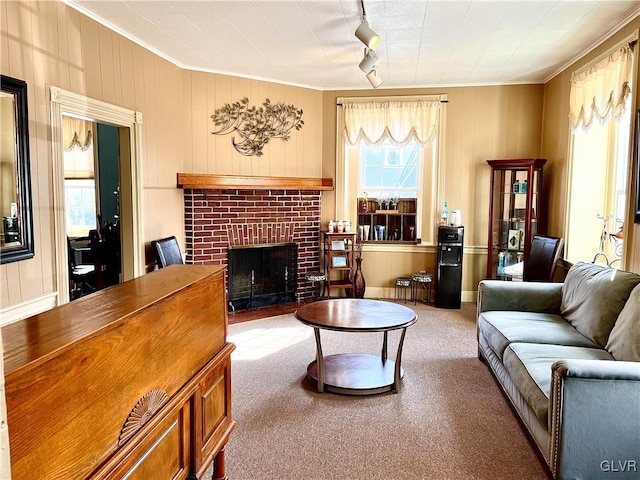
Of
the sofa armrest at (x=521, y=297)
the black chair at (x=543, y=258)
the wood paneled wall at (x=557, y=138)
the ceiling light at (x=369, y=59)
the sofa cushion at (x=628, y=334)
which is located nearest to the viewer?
the sofa cushion at (x=628, y=334)

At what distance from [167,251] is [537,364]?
3190mm

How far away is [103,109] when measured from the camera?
3488 mm

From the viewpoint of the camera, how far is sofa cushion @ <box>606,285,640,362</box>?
2.38 meters

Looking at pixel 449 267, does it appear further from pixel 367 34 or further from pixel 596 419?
pixel 596 419

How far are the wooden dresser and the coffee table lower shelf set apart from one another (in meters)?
1.30

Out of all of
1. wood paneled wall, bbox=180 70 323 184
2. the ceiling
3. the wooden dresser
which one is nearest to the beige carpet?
the wooden dresser

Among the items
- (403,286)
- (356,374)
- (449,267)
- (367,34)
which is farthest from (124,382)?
(403,286)

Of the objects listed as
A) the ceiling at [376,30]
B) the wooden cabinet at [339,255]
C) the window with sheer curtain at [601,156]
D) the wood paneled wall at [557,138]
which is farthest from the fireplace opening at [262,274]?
the window with sheer curtain at [601,156]

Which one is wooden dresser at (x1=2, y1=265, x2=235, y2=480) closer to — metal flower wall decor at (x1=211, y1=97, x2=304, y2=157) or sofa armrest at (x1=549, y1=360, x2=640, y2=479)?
sofa armrest at (x1=549, y1=360, x2=640, y2=479)

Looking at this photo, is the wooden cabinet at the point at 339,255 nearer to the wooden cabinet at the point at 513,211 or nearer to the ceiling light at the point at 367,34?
the wooden cabinet at the point at 513,211

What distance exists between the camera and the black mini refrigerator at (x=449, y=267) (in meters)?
5.27

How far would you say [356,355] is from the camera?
12.1 feet

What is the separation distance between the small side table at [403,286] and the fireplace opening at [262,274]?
4.22 ft

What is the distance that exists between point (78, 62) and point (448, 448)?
3470 mm
